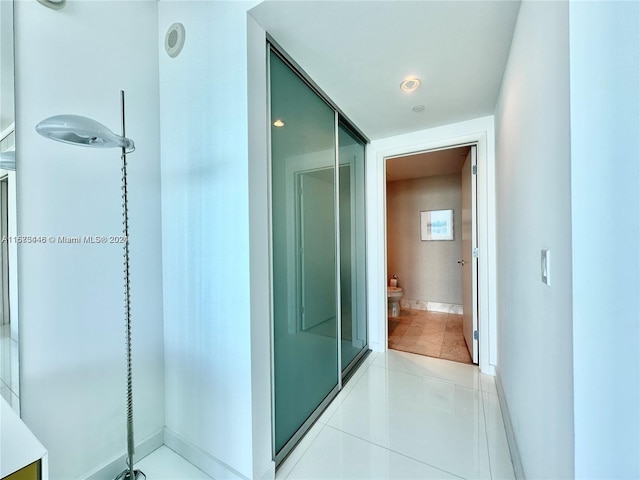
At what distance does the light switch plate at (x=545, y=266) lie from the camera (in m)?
0.86

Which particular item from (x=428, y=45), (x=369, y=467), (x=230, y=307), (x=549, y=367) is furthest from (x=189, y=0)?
(x=369, y=467)

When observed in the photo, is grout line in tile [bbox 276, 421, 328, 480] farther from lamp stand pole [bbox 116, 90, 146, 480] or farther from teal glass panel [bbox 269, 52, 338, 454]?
lamp stand pole [bbox 116, 90, 146, 480]

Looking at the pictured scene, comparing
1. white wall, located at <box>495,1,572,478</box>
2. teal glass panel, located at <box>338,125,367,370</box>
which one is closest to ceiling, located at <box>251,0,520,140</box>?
white wall, located at <box>495,1,572,478</box>

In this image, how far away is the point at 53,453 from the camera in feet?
3.99

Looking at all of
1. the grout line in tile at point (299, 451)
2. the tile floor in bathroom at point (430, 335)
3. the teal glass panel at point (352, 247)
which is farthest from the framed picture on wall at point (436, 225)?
the grout line in tile at point (299, 451)

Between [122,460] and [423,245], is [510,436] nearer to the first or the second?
[122,460]

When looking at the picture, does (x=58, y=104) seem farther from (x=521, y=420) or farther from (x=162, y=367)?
(x=521, y=420)

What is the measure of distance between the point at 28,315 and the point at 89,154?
790 mm

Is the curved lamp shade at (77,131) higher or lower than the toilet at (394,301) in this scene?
higher

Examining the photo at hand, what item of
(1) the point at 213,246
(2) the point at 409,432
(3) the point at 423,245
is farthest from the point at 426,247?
(1) the point at 213,246

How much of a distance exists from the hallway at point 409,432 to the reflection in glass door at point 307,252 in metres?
0.14

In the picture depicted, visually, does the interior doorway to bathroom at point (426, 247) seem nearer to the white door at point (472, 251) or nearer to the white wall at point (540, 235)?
the white door at point (472, 251)

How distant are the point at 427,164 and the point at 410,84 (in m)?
2.10

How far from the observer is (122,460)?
144 centimetres
